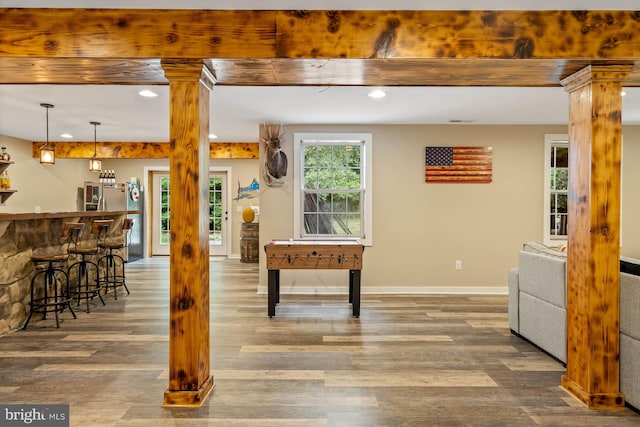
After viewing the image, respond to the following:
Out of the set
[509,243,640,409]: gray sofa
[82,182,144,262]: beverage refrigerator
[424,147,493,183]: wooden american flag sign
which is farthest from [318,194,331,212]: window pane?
[82,182,144,262]: beverage refrigerator

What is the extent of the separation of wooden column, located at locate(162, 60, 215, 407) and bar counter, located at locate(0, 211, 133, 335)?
7.44 ft

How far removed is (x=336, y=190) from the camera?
608cm

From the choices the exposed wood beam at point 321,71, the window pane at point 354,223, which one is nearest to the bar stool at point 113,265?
the exposed wood beam at point 321,71

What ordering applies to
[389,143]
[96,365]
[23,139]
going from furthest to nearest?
[23,139]
[389,143]
[96,365]

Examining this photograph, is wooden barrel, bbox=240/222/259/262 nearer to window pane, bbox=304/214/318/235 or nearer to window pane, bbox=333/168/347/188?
window pane, bbox=304/214/318/235

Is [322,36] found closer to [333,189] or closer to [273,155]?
[273,155]

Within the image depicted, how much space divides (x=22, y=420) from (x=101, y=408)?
1.33 feet

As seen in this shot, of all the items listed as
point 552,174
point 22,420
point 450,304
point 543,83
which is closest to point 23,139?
point 22,420

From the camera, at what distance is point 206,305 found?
2762 millimetres

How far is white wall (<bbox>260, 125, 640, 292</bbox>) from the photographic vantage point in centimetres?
594

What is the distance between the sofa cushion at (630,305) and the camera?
2.54 meters

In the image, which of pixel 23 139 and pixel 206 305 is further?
pixel 23 139

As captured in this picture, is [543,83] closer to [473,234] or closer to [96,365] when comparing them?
[473,234]

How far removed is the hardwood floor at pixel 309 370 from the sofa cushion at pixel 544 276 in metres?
0.50
